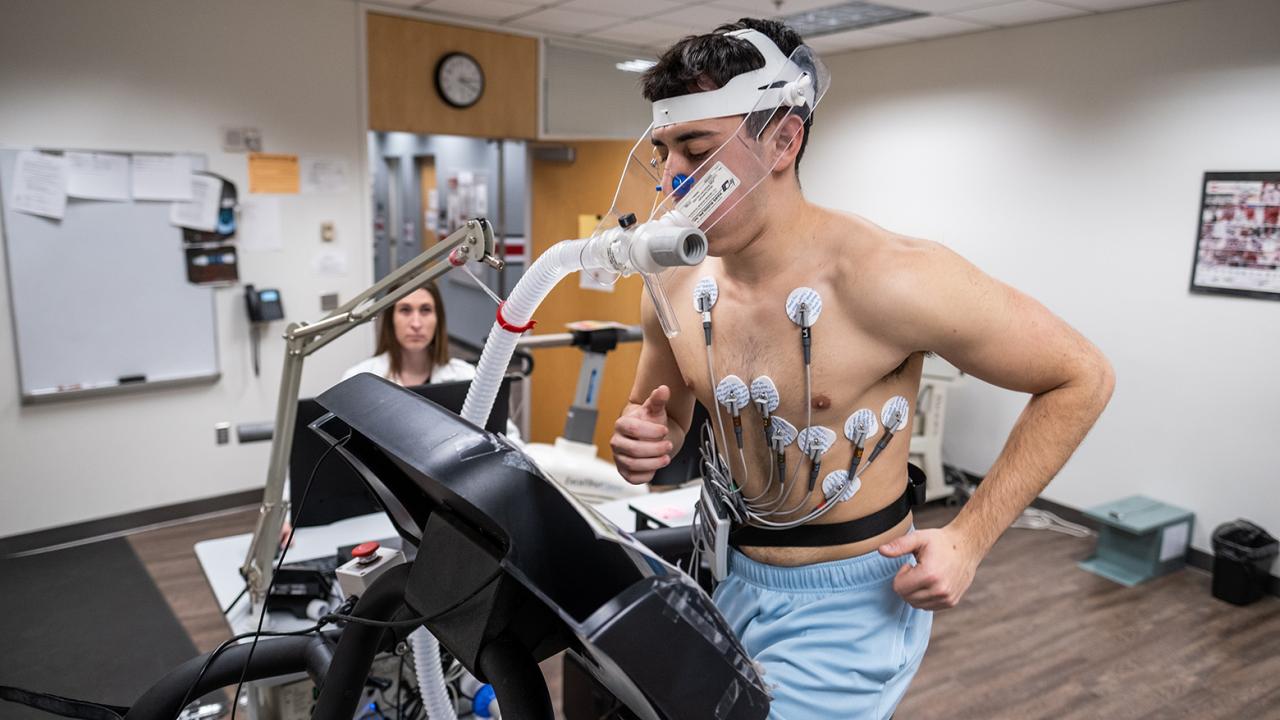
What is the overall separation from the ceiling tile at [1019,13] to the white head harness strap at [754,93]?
3.50 metres

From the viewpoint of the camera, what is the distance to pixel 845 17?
4.66m

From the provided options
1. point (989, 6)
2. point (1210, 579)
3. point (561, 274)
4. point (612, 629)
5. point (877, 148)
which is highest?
point (989, 6)

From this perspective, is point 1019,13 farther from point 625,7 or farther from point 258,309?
point 258,309

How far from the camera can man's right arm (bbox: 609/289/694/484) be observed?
135cm

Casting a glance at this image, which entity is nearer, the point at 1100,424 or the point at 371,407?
the point at 371,407

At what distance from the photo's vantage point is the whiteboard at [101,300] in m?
3.81

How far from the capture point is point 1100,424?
4.54 metres

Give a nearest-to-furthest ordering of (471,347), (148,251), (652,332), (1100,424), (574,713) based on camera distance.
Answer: (652,332) < (574,713) < (148,251) < (1100,424) < (471,347)

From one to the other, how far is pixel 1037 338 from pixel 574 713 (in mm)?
1816

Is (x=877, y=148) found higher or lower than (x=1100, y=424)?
higher

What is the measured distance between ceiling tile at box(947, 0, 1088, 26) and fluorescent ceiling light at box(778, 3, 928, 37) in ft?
0.92

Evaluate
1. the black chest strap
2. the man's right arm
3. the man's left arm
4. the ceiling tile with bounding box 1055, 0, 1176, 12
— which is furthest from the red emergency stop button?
the ceiling tile with bounding box 1055, 0, 1176, 12

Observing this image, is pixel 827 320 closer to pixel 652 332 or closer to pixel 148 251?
pixel 652 332

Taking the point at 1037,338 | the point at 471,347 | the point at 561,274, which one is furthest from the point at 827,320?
the point at 471,347
